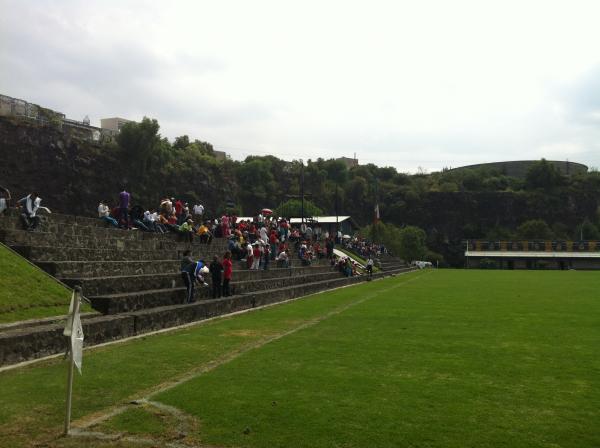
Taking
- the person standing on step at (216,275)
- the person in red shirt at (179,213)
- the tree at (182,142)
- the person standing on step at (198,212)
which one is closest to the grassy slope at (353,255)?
the person standing on step at (198,212)

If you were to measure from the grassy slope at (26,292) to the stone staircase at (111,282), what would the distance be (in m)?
0.45

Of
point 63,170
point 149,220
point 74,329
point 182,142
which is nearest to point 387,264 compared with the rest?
point 149,220

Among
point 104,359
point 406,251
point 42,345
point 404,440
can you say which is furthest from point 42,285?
point 406,251

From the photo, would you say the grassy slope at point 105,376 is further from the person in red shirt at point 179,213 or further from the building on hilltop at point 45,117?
the building on hilltop at point 45,117

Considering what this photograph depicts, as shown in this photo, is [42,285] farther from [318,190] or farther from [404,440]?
[318,190]

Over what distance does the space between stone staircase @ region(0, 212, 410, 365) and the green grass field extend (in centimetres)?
57

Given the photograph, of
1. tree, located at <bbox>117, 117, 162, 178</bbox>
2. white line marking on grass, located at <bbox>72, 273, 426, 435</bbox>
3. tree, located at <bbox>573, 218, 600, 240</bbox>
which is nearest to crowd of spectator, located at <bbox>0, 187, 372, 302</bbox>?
white line marking on grass, located at <bbox>72, 273, 426, 435</bbox>

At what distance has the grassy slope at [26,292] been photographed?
949 cm

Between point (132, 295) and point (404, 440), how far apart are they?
881 centimetres

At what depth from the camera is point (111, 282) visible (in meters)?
12.4

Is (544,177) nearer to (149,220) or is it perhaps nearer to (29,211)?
(149,220)

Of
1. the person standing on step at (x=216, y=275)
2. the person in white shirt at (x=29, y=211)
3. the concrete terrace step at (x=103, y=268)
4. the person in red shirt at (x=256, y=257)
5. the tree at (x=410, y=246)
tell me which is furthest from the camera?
the tree at (x=410, y=246)

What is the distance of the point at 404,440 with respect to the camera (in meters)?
4.63

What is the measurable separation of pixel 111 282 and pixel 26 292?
238 cm
